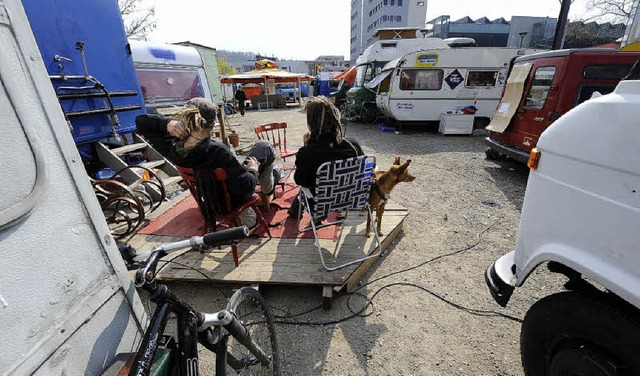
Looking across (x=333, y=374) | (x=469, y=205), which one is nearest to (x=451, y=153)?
(x=469, y=205)

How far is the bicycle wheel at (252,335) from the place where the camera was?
1.75 m

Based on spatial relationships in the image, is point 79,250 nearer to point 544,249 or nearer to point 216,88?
point 544,249

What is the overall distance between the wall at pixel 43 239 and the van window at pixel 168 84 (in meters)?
6.56

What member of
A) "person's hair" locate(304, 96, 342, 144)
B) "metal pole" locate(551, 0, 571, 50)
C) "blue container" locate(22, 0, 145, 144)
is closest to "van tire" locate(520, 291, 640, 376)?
"person's hair" locate(304, 96, 342, 144)

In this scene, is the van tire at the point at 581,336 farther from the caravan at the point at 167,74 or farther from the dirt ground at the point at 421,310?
the caravan at the point at 167,74

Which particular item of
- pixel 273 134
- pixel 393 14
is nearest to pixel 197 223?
pixel 273 134

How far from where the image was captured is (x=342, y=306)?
2.66 metres

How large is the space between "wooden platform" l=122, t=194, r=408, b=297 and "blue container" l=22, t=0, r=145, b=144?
2156 mm

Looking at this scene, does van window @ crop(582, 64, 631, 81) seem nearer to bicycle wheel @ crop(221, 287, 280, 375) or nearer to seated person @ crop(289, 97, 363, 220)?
seated person @ crop(289, 97, 363, 220)

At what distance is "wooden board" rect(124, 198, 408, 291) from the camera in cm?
271

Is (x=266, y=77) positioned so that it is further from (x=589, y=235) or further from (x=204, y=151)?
(x=589, y=235)

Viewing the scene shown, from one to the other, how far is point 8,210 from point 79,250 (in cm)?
26

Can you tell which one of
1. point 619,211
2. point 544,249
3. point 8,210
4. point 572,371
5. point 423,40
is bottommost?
point 572,371

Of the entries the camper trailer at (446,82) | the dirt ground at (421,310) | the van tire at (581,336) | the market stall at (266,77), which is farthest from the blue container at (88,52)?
the market stall at (266,77)
